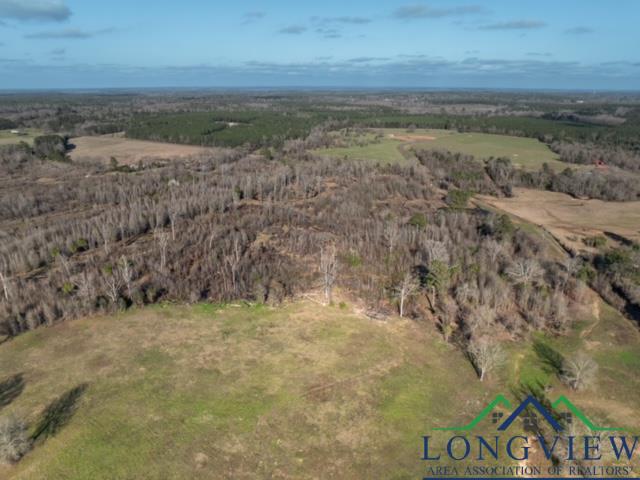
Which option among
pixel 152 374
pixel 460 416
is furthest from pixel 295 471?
pixel 152 374

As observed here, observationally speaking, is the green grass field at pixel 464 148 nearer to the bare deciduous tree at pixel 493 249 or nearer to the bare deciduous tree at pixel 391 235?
the bare deciduous tree at pixel 391 235

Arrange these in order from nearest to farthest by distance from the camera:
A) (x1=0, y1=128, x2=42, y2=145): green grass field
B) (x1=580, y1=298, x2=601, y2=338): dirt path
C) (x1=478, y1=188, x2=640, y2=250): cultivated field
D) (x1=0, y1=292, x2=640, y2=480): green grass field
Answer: (x1=0, y1=292, x2=640, y2=480): green grass field → (x1=580, y1=298, x2=601, y2=338): dirt path → (x1=478, y1=188, x2=640, y2=250): cultivated field → (x1=0, y1=128, x2=42, y2=145): green grass field

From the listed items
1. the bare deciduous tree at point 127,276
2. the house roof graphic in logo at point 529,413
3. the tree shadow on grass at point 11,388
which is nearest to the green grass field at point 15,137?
the bare deciduous tree at point 127,276

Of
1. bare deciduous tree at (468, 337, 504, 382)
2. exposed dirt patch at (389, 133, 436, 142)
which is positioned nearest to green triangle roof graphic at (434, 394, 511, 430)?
bare deciduous tree at (468, 337, 504, 382)

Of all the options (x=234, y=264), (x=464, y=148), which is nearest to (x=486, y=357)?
(x=234, y=264)

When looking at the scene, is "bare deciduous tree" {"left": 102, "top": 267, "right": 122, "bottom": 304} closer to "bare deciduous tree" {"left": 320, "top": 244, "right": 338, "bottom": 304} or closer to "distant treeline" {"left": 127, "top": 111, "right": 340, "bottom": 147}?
"bare deciduous tree" {"left": 320, "top": 244, "right": 338, "bottom": 304}

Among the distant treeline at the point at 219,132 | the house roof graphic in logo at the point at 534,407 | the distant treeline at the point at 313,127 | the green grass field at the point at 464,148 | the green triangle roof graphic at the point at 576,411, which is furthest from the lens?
the distant treeline at the point at 219,132

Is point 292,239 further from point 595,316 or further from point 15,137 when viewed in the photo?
point 15,137
